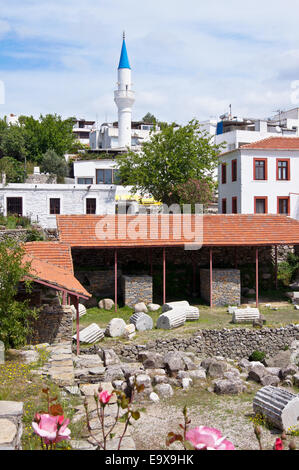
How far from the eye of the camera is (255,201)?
34.2 meters

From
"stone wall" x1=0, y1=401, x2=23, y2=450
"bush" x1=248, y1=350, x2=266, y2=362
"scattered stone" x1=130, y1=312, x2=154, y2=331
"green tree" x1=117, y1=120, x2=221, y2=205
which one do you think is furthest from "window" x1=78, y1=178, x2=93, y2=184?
"stone wall" x1=0, y1=401, x2=23, y2=450

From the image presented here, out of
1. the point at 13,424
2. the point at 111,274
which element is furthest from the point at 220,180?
the point at 13,424

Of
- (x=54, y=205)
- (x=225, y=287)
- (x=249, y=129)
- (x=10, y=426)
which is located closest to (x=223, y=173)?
(x=54, y=205)

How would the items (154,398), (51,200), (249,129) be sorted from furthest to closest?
(249,129) → (51,200) → (154,398)

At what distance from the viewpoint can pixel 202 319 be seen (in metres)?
20.7

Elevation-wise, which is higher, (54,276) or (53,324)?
(54,276)

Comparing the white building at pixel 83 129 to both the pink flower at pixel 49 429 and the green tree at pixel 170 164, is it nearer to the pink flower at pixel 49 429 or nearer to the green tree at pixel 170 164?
the green tree at pixel 170 164

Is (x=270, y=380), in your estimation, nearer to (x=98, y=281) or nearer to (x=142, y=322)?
(x=142, y=322)

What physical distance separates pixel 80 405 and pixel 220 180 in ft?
97.1

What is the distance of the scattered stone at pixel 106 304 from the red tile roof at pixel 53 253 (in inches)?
105

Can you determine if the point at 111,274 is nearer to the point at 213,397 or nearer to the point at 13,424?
the point at 213,397

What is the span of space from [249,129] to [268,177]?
22254 millimetres

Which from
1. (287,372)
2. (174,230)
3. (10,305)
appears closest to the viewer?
(10,305)
